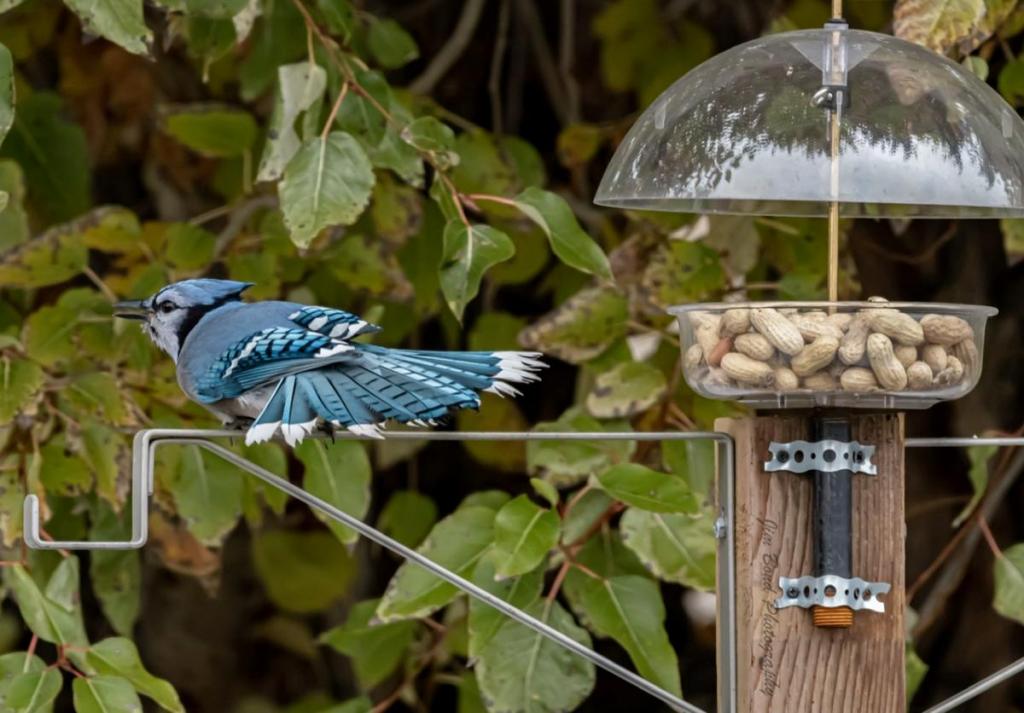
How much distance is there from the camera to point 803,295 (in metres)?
2.37

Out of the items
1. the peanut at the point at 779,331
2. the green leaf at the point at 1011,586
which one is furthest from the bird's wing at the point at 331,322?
the green leaf at the point at 1011,586

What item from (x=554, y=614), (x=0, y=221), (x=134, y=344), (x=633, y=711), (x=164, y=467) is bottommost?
(x=633, y=711)

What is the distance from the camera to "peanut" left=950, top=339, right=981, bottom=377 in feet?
4.75

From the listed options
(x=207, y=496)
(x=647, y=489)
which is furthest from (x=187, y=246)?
(x=647, y=489)

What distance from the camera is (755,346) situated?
1.42 m

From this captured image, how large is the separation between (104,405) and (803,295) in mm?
921

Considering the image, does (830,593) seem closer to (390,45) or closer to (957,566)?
(390,45)

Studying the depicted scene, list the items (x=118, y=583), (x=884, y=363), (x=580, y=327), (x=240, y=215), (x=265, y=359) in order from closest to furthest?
1. (x=884, y=363)
2. (x=265, y=359)
3. (x=580, y=327)
4. (x=118, y=583)
5. (x=240, y=215)

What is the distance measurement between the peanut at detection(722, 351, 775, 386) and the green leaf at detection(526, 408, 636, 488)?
0.84 meters

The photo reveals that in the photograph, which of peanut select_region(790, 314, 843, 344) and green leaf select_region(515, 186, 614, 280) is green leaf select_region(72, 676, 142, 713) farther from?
peanut select_region(790, 314, 843, 344)

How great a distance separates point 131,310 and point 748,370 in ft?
2.74

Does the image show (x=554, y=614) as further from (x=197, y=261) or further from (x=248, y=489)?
(x=197, y=261)

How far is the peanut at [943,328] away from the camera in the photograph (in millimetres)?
1423

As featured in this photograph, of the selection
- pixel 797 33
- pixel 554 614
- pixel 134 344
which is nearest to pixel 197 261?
pixel 134 344
